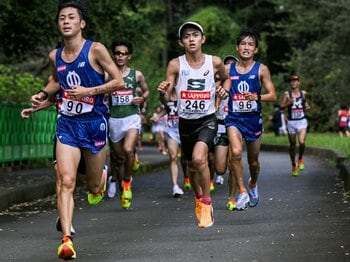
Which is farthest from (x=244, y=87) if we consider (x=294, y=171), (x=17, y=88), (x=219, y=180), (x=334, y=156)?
(x=334, y=156)

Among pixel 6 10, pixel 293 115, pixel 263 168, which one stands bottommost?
pixel 263 168

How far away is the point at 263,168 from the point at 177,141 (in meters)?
7.30

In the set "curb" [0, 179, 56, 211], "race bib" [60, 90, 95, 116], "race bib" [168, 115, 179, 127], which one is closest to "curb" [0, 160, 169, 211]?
"curb" [0, 179, 56, 211]

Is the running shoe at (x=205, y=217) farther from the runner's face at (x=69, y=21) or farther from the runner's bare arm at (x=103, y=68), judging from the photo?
the runner's face at (x=69, y=21)

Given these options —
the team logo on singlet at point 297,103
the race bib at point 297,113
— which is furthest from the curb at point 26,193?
the race bib at point 297,113

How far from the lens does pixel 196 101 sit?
1033cm

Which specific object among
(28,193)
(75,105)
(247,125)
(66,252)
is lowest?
(28,193)

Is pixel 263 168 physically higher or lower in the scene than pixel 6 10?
lower

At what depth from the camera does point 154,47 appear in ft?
181

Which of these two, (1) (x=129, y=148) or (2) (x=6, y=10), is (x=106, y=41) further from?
(1) (x=129, y=148)

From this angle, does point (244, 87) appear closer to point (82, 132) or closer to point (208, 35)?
point (82, 132)

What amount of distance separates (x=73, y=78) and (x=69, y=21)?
19.6 inches

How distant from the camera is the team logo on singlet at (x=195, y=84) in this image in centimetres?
1034

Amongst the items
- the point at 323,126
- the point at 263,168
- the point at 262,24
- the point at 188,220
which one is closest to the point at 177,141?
the point at 188,220
